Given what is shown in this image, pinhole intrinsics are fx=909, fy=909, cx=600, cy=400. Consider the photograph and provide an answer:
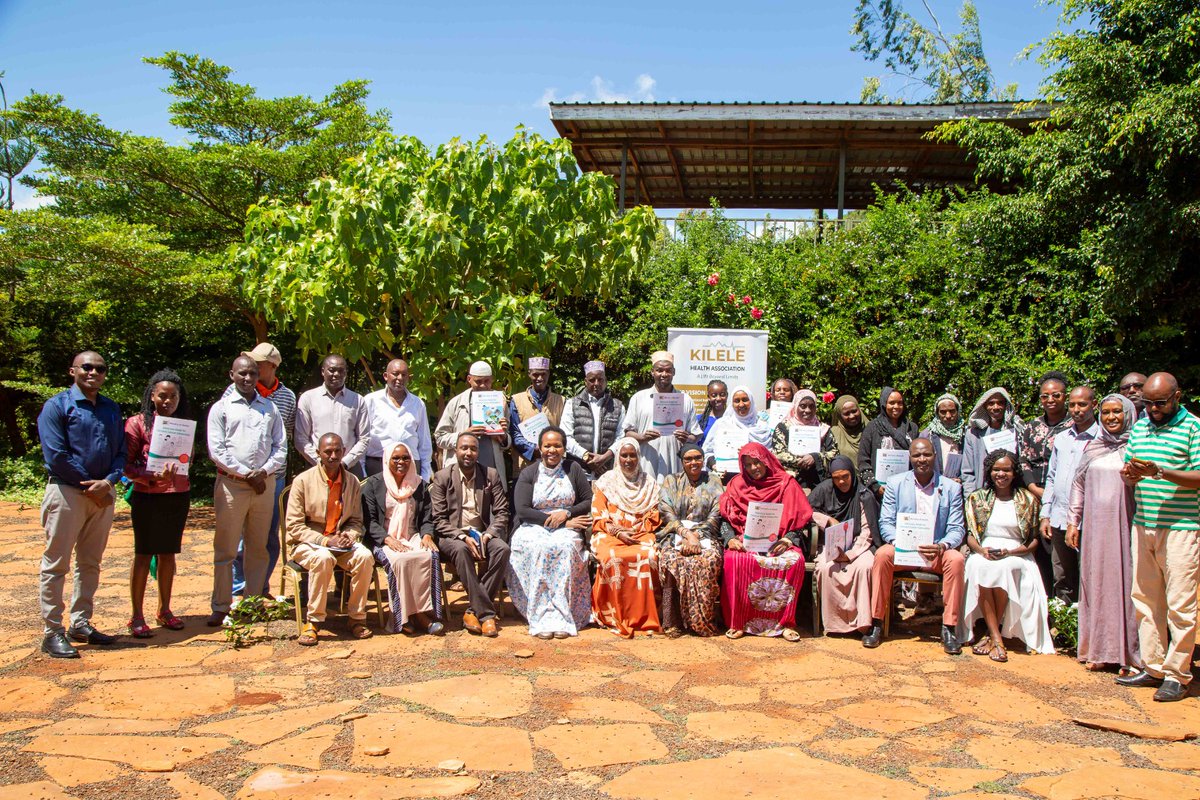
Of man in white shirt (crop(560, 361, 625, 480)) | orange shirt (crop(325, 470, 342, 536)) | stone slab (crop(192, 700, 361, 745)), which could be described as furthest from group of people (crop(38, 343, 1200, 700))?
stone slab (crop(192, 700, 361, 745))

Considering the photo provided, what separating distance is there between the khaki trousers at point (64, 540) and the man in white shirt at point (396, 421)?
191 centimetres

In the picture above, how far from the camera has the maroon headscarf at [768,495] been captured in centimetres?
659

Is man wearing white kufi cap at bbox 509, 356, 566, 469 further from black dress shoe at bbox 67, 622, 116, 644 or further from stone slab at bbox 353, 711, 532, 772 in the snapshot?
black dress shoe at bbox 67, 622, 116, 644

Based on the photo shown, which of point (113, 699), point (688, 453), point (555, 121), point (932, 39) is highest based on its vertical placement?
point (932, 39)

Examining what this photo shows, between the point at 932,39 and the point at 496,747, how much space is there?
1205 inches

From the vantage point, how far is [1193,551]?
5188 millimetres

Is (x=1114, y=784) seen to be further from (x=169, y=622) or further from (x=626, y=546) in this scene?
(x=169, y=622)

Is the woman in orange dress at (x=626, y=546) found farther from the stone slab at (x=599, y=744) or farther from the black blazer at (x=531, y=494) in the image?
the stone slab at (x=599, y=744)

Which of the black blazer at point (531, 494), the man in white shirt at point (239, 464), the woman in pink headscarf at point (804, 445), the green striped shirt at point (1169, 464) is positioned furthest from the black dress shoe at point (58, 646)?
the green striped shirt at point (1169, 464)

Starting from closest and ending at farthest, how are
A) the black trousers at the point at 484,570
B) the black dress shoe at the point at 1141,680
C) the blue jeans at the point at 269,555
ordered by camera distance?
A: the black dress shoe at the point at 1141,680
the black trousers at the point at 484,570
the blue jeans at the point at 269,555

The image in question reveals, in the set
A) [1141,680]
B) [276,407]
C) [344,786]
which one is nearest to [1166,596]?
[1141,680]

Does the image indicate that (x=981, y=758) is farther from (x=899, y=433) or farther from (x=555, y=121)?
(x=555, y=121)

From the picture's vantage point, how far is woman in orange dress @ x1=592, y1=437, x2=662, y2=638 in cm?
648

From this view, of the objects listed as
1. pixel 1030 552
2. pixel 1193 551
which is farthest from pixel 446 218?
pixel 1193 551
